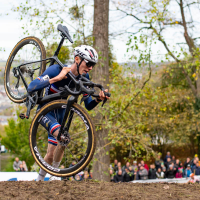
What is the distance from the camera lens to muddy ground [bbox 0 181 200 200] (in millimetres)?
4145

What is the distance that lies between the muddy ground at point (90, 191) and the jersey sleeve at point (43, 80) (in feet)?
5.23

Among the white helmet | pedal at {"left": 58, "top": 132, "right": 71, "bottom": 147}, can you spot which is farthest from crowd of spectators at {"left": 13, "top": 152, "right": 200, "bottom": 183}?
the white helmet

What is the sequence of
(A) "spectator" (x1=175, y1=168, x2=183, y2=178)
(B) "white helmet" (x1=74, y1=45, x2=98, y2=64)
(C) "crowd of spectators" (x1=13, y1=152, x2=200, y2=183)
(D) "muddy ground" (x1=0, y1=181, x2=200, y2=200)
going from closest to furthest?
(D) "muddy ground" (x1=0, y1=181, x2=200, y2=200)
(B) "white helmet" (x1=74, y1=45, x2=98, y2=64)
(C) "crowd of spectators" (x1=13, y1=152, x2=200, y2=183)
(A) "spectator" (x1=175, y1=168, x2=183, y2=178)

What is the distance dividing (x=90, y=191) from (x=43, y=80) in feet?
6.23

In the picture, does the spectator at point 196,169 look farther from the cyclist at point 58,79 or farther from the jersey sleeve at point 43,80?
the jersey sleeve at point 43,80

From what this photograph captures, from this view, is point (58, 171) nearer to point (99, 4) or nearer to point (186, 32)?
point (99, 4)

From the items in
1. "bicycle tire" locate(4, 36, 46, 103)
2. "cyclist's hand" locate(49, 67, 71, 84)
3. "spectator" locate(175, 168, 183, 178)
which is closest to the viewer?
"cyclist's hand" locate(49, 67, 71, 84)

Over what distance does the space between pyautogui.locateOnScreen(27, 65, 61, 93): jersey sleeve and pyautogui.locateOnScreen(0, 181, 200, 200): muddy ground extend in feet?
5.23

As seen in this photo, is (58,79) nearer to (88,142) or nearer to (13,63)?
(88,142)

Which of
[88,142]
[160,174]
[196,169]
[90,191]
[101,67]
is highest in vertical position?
[101,67]

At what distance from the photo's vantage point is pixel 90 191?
14.4ft

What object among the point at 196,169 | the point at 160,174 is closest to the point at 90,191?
the point at 196,169

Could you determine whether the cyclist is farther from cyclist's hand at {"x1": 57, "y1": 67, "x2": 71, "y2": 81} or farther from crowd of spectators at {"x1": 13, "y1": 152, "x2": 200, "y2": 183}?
crowd of spectators at {"x1": 13, "y1": 152, "x2": 200, "y2": 183}

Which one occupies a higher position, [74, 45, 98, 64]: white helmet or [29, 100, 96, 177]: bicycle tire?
[74, 45, 98, 64]: white helmet
